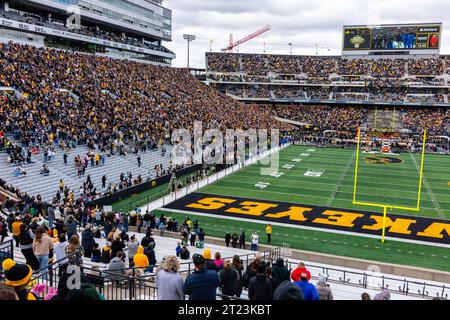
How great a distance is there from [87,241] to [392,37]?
5818 centimetres

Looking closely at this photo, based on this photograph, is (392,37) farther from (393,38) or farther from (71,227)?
(71,227)

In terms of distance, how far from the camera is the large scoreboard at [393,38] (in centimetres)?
5628

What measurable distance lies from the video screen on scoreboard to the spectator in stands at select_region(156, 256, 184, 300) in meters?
59.9

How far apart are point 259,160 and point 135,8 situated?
86.5 ft

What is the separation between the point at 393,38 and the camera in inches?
2290

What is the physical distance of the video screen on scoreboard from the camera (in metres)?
56.3

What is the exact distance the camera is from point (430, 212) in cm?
2039

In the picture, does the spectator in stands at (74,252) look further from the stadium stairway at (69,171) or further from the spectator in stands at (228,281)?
the stadium stairway at (69,171)

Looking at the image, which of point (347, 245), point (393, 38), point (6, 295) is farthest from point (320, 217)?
point (393, 38)

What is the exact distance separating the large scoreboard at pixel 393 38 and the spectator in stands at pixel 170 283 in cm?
5982

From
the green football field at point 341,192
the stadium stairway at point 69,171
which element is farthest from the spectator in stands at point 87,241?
the stadium stairway at point 69,171

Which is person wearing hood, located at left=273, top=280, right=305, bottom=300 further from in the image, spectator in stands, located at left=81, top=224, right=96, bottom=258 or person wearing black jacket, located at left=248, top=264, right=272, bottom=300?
spectator in stands, located at left=81, top=224, right=96, bottom=258

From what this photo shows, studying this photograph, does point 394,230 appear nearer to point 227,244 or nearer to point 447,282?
point 447,282
